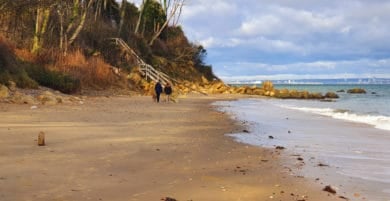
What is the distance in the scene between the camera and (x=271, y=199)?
5520 mm

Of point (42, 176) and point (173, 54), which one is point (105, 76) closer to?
point (173, 54)

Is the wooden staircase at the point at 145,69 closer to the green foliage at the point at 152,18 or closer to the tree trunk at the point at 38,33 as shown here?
the green foliage at the point at 152,18

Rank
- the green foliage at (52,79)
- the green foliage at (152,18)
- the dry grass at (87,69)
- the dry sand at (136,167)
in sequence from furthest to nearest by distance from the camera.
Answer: the green foliage at (152,18) < the dry grass at (87,69) < the green foliage at (52,79) < the dry sand at (136,167)

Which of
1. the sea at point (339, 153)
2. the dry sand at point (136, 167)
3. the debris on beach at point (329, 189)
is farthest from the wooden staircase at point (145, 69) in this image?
the debris on beach at point (329, 189)

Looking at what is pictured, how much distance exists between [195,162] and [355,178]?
2400 millimetres

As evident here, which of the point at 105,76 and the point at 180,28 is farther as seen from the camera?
the point at 180,28

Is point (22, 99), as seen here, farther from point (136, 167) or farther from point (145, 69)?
point (145, 69)

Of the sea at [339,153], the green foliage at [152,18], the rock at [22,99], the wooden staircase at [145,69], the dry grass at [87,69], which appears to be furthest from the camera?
the green foliage at [152,18]

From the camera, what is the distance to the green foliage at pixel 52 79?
23189 millimetres

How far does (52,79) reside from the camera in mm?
23172

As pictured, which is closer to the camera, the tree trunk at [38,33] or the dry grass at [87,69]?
the tree trunk at [38,33]

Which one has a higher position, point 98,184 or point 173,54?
point 173,54

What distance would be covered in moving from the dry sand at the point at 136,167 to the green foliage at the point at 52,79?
1150cm

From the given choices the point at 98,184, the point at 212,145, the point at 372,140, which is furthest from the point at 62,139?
the point at 372,140
